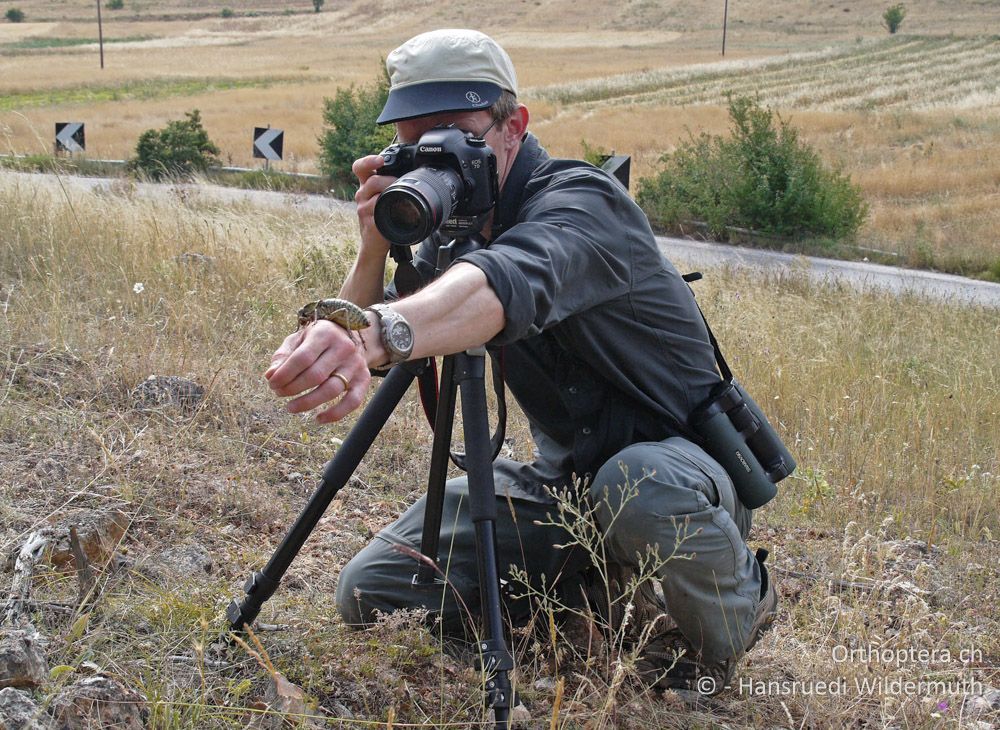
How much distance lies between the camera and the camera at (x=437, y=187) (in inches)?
75.5

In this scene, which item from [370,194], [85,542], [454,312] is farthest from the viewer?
[85,542]

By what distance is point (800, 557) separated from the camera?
3506mm

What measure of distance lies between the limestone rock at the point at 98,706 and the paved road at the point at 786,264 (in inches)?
330

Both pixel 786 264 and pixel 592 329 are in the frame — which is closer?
pixel 592 329

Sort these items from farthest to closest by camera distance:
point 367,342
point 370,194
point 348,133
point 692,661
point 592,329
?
1. point 348,133
2. point 692,661
3. point 592,329
4. point 370,194
5. point 367,342

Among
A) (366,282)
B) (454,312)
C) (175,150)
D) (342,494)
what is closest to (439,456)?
(366,282)

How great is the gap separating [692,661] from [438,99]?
59.1 inches

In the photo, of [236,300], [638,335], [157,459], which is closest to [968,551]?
[638,335]

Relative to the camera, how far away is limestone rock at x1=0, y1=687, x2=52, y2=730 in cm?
192

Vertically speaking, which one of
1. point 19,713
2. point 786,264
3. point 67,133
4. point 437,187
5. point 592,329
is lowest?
point 786,264

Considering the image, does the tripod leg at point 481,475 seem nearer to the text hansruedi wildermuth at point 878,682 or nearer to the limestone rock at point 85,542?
the text hansruedi wildermuth at point 878,682

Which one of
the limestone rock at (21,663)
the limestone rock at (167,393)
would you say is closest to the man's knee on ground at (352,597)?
the limestone rock at (21,663)

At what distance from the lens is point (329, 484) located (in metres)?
2.38

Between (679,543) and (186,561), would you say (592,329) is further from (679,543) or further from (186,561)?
(186,561)
